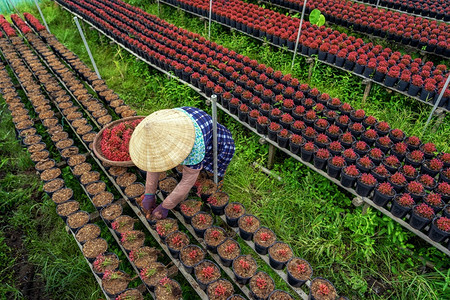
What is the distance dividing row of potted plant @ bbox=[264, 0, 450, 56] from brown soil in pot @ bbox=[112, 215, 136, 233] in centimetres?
688

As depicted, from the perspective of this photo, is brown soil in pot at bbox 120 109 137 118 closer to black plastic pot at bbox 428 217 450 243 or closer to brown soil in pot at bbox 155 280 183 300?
brown soil in pot at bbox 155 280 183 300

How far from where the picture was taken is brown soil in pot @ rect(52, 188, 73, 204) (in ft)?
10.7

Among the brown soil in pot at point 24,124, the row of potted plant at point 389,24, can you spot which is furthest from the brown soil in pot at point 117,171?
the row of potted plant at point 389,24

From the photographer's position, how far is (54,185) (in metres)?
3.45

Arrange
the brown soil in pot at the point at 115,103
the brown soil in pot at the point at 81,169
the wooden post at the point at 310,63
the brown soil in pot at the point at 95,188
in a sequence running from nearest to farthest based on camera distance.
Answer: the brown soil in pot at the point at 95,188 < the brown soil in pot at the point at 81,169 < the brown soil in pot at the point at 115,103 < the wooden post at the point at 310,63

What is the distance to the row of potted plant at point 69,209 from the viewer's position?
2594mm

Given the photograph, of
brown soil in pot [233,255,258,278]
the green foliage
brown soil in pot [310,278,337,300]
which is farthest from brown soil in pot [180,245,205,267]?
the green foliage

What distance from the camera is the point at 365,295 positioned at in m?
2.93

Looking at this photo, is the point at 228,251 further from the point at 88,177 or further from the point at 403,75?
the point at 403,75

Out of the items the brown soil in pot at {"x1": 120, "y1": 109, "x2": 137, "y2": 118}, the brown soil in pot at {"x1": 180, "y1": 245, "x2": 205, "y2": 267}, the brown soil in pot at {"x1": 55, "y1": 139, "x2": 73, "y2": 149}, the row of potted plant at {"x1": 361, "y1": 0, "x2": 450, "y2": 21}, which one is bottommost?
the brown soil in pot at {"x1": 180, "y1": 245, "x2": 205, "y2": 267}

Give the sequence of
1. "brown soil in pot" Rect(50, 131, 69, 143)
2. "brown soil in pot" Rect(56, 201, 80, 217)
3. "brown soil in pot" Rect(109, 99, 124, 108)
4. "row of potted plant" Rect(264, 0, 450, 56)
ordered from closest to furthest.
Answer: "brown soil in pot" Rect(56, 201, 80, 217)
"brown soil in pot" Rect(50, 131, 69, 143)
"brown soil in pot" Rect(109, 99, 124, 108)
"row of potted plant" Rect(264, 0, 450, 56)

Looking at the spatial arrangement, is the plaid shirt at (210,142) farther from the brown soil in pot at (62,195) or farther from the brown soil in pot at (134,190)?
the brown soil in pot at (62,195)

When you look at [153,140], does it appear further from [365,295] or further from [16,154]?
[16,154]

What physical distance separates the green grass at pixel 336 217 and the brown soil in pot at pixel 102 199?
754mm
